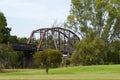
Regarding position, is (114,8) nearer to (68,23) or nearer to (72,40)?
(68,23)

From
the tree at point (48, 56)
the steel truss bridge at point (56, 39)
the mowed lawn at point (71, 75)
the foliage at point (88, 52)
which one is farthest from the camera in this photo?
the steel truss bridge at point (56, 39)

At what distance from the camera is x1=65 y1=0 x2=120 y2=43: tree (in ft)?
271

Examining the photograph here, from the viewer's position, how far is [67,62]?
8444 centimetres

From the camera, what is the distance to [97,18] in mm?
83562

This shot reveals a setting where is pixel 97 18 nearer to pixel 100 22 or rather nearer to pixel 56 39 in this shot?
pixel 100 22

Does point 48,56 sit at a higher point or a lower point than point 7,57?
lower

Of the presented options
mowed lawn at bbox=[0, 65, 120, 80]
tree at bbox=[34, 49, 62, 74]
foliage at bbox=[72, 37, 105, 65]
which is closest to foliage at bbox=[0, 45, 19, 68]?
foliage at bbox=[72, 37, 105, 65]

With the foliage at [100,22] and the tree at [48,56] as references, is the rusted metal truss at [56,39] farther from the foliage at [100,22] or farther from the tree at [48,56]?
the tree at [48,56]

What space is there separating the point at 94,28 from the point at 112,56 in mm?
6481

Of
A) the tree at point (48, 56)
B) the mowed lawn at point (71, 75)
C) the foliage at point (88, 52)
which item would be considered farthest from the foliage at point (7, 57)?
the mowed lawn at point (71, 75)

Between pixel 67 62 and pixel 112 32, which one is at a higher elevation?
pixel 112 32

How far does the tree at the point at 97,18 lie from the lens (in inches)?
3255

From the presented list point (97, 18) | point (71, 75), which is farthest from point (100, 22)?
point (71, 75)

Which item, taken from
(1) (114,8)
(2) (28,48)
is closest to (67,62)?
(1) (114,8)
